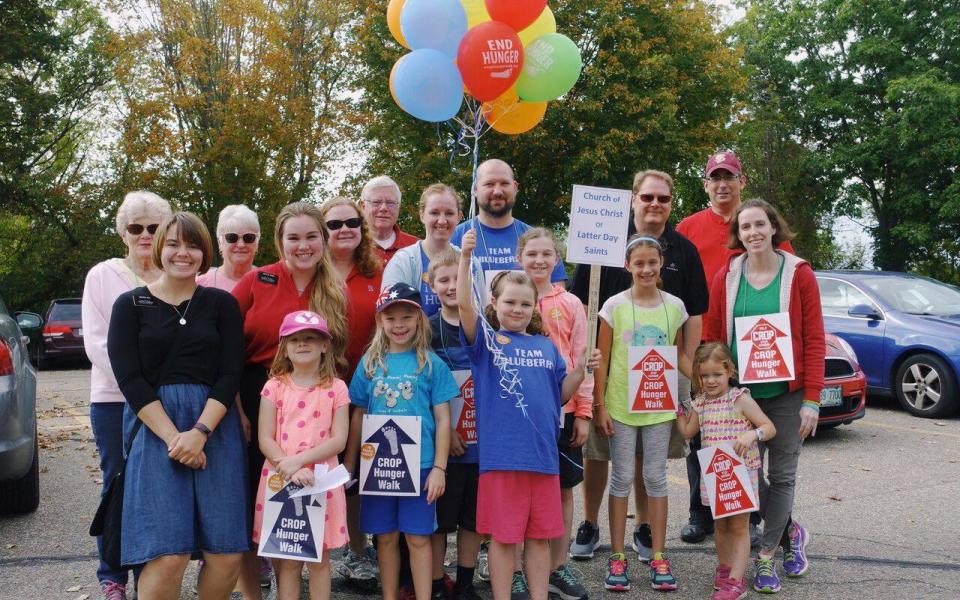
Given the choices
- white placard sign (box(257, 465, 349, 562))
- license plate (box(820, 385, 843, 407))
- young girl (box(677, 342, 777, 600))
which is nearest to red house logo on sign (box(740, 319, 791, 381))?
young girl (box(677, 342, 777, 600))

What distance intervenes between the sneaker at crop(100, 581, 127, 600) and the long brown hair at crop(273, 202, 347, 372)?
Answer: 1.50m

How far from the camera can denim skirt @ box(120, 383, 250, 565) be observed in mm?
3166

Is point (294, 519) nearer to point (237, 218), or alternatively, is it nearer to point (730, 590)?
point (237, 218)

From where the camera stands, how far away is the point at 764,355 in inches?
167

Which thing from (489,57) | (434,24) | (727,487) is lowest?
(727,487)

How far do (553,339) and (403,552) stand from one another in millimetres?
1338

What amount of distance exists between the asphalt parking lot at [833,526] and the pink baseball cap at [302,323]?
5.14ft

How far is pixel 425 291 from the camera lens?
4.20m

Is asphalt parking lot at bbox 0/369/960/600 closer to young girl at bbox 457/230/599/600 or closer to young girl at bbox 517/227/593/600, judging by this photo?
young girl at bbox 517/227/593/600

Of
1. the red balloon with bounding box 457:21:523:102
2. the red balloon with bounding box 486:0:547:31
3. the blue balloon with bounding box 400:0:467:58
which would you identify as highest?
the red balloon with bounding box 486:0:547:31

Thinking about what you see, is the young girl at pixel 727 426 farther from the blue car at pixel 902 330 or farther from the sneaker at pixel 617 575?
the blue car at pixel 902 330

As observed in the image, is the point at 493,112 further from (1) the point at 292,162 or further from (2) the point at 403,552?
(1) the point at 292,162

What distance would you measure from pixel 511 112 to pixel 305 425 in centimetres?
247

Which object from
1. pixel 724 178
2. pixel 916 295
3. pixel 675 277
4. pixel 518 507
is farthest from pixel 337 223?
pixel 916 295
